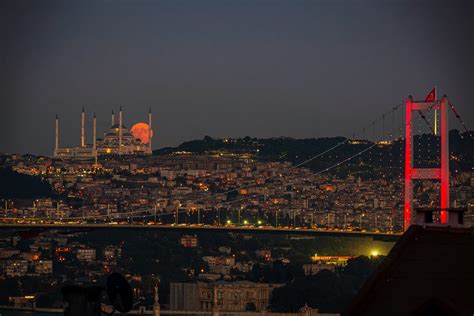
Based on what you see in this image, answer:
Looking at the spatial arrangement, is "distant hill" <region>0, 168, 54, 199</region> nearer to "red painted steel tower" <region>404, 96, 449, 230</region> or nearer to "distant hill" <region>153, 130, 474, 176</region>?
"distant hill" <region>153, 130, 474, 176</region>

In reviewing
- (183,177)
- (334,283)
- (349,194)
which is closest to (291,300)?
(334,283)

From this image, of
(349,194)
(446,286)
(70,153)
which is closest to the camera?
(446,286)

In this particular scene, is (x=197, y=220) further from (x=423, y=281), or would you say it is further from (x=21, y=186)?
(x=423, y=281)

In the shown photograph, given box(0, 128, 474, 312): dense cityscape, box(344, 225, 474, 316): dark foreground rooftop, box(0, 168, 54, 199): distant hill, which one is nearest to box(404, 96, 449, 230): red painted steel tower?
box(0, 128, 474, 312): dense cityscape

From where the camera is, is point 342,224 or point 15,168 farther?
point 15,168

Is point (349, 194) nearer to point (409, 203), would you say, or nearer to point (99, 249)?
point (99, 249)

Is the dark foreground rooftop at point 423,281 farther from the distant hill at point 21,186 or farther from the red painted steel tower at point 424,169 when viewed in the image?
the distant hill at point 21,186
